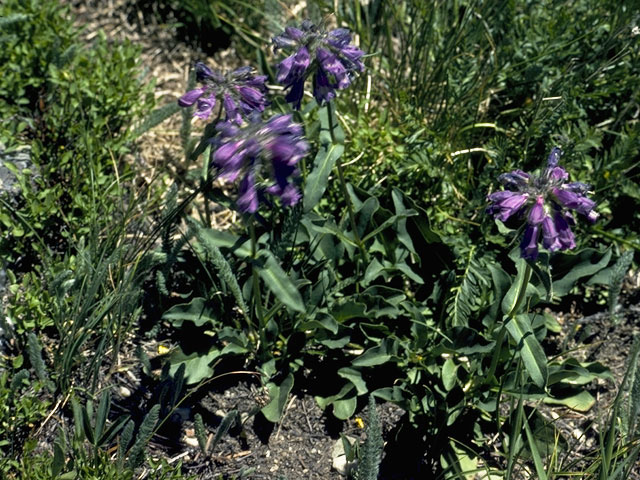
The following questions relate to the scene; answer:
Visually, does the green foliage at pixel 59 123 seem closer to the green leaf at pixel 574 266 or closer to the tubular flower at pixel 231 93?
the tubular flower at pixel 231 93

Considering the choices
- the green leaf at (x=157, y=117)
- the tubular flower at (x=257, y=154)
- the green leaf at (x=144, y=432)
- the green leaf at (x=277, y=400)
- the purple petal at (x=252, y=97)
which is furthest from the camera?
the green leaf at (x=157, y=117)

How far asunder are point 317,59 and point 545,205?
2.90 feet

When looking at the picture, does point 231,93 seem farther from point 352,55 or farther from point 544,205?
point 544,205

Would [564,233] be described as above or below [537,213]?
below

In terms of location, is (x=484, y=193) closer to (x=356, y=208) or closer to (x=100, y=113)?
(x=356, y=208)

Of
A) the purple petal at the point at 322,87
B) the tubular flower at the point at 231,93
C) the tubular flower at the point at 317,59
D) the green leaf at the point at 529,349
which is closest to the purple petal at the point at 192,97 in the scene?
the tubular flower at the point at 231,93

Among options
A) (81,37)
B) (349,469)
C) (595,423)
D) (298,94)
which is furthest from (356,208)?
(81,37)

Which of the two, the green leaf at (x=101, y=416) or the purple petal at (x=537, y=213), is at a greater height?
the purple petal at (x=537, y=213)

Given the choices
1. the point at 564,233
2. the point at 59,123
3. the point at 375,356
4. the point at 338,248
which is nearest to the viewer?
the point at 564,233

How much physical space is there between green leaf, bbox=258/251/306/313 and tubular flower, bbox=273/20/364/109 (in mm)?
582

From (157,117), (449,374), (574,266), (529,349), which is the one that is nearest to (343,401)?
(449,374)

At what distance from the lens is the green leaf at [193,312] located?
2.91 metres

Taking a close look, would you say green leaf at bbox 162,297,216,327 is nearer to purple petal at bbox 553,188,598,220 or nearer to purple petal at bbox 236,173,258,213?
purple petal at bbox 236,173,258,213

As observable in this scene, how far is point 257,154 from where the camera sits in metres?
2.17
